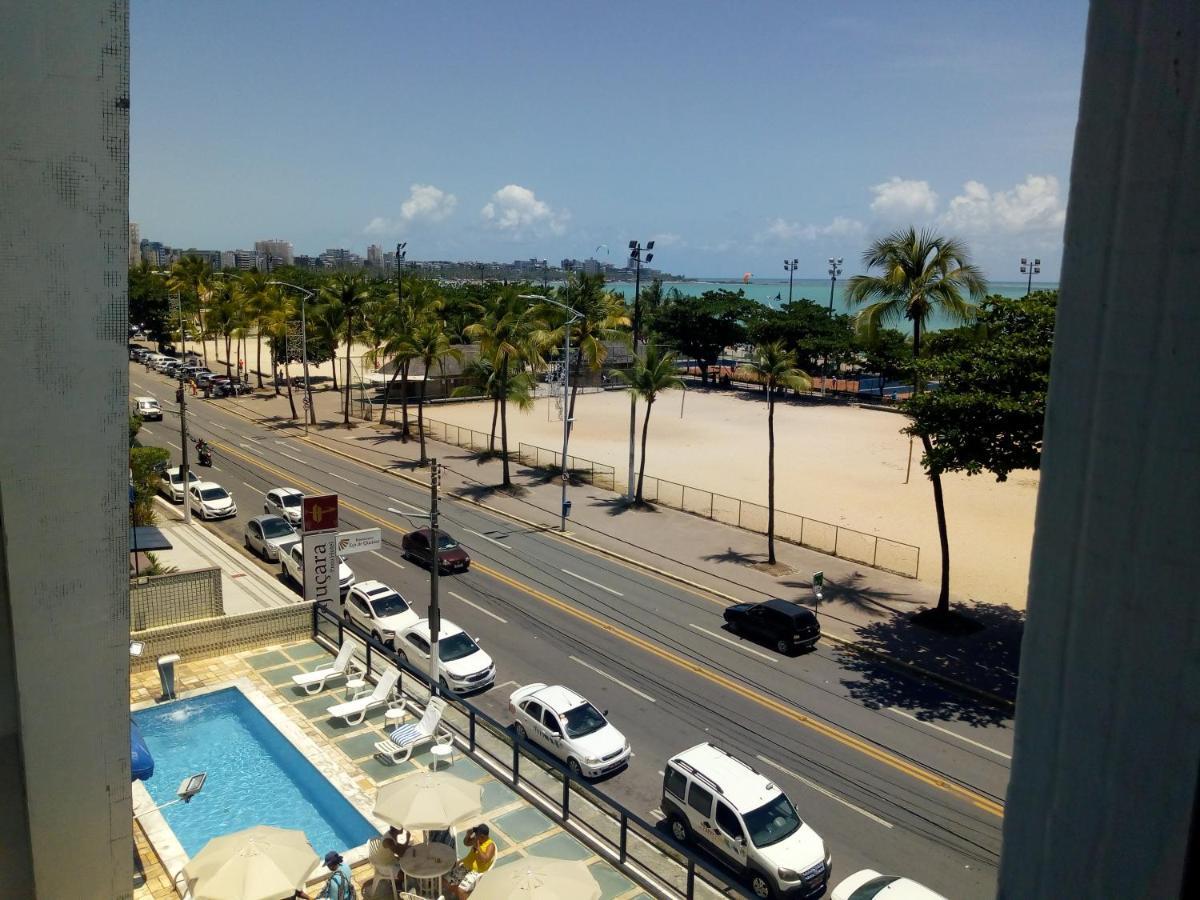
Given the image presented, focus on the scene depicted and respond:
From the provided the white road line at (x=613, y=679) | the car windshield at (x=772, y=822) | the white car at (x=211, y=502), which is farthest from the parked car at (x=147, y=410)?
the car windshield at (x=772, y=822)

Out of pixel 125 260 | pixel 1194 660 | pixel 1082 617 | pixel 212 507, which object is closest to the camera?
pixel 1194 660

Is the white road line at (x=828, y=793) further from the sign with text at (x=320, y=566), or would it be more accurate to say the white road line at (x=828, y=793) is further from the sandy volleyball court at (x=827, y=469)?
the sandy volleyball court at (x=827, y=469)

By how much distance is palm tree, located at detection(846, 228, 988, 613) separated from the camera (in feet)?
87.7

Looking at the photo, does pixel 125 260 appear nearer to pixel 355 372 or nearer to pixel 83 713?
pixel 83 713

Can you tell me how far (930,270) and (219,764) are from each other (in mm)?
22975

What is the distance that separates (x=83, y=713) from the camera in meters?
9.48

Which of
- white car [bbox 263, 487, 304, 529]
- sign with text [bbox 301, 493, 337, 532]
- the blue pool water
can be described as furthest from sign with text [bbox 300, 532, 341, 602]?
white car [bbox 263, 487, 304, 529]

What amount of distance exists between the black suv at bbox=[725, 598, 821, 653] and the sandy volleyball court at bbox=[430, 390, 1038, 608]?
7915 millimetres

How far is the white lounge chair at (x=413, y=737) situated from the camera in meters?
15.7

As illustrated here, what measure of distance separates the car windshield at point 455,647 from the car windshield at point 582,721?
170 inches

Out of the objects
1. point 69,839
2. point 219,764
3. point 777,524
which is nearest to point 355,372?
point 777,524

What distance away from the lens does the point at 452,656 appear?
21109 mm

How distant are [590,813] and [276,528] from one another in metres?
19.3

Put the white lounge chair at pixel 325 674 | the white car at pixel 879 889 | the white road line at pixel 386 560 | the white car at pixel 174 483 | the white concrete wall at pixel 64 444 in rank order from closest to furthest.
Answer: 1. the white concrete wall at pixel 64 444
2. the white car at pixel 879 889
3. the white lounge chair at pixel 325 674
4. the white road line at pixel 386 560
5. the white car at pixel 174 483
